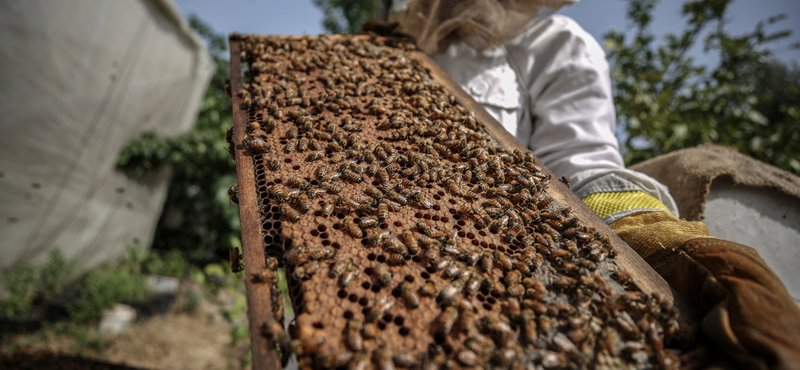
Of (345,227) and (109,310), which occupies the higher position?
(345,227)

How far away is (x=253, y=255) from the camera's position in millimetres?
1457

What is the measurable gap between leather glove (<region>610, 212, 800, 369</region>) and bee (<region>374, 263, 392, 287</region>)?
1.24 meters

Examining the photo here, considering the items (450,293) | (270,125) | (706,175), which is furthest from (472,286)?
(706,175)

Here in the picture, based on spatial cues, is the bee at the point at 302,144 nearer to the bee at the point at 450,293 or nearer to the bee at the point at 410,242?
the bee at the point at 410,242

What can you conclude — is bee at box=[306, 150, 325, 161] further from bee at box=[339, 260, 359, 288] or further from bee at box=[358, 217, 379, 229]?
bee at box=[339, 260, 359, 288]

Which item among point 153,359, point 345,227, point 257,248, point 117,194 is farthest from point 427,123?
point 117,194

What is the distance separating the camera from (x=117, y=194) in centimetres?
681

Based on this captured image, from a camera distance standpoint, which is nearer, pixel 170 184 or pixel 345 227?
pixel 345 227

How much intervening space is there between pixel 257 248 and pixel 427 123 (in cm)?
132

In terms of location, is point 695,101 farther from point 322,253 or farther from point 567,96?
point 322,253

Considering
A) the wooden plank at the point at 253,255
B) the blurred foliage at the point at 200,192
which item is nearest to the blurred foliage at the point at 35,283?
the blurred foliage at the point at 200,192

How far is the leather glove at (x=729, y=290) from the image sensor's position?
116 centimetres

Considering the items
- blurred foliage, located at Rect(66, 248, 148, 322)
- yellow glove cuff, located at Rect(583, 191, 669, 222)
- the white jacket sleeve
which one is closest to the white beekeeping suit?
the white jacket sleeve

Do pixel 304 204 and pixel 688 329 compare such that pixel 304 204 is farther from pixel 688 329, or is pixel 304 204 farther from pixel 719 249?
pixel 719 249
